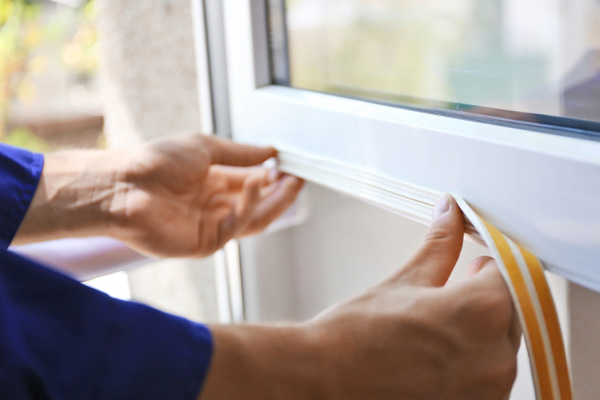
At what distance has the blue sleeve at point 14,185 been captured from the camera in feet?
1.76

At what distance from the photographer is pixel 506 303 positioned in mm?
332

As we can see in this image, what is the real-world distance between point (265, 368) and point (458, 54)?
11.8 inches

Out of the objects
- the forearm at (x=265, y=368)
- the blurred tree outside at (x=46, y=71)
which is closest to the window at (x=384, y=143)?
the forearm at (x=265, y=368)

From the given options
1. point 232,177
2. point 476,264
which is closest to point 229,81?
point 232,177

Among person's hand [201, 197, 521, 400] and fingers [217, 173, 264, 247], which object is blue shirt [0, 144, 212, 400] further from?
fingers [217, 173, 264, 247]

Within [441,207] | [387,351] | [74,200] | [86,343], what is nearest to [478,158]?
[441,207]

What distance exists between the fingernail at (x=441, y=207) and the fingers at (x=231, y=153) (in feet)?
0.88

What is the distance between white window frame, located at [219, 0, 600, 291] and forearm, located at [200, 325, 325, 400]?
162 mm

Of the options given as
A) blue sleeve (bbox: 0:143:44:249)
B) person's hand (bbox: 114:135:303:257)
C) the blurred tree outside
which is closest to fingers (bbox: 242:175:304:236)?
person's hand (bbox: 114:135:303:257)

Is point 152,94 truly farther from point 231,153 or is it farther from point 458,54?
point 458,54

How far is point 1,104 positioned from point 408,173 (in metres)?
2.45

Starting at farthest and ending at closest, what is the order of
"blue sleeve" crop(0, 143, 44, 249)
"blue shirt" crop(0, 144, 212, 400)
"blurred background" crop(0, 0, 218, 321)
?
"blurred background" crop(0, 0, 218, 321)
"blue sleeve" crop(0, 143, 44, 249)
"blue shirt" crop(0, 144, 212, 400)

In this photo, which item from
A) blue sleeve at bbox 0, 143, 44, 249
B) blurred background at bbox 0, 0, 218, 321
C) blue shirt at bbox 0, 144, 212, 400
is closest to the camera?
blue shirt at bbox 0, 144, 212, 400

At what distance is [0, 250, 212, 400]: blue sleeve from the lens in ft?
0.93
